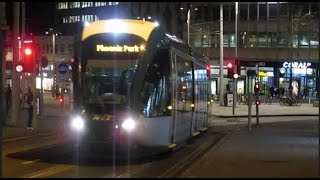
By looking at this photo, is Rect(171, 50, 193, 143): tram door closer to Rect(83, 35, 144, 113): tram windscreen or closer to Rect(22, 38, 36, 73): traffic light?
Rect(83, 35, 144, 113): tram windscreen

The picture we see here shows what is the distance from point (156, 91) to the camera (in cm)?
1780

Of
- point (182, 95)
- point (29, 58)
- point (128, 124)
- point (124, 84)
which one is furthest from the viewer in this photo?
point (29, 58)

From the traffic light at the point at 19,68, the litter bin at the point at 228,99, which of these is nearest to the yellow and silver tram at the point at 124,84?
the traffic light at the point at 19,68

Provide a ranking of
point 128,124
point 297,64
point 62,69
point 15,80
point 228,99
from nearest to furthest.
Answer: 1. point 128,124
2. point 15,80
3. point 62,69
4. point 228,99
5. point 297,64

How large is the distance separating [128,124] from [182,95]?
4.57 m

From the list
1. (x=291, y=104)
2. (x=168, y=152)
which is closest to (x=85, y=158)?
(x=168, y=152)

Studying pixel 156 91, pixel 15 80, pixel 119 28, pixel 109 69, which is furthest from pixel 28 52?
pixel 156 91

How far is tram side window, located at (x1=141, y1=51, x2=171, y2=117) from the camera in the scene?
A: 17328 mm

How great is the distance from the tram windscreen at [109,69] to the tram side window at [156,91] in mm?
550

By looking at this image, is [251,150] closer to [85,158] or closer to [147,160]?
[147,160]

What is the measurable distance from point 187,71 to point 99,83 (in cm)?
598

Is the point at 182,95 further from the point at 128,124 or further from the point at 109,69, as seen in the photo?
the point at 128,124

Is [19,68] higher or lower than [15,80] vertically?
higher

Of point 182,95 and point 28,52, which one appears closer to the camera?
point 182,95
